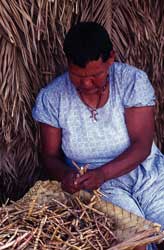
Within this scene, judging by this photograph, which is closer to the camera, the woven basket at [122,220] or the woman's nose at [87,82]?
the woven basket at [122,220]

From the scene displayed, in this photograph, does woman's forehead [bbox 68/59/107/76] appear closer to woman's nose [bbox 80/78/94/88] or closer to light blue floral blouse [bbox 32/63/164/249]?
woman's nose [bbox 80/78/94/88]

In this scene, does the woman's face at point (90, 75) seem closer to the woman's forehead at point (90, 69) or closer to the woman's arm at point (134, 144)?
the woman's forehead at point (90, 69)

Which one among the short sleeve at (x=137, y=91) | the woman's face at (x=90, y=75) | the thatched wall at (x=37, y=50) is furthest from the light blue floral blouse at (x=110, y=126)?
the thatched wall at (x=37, y=50)

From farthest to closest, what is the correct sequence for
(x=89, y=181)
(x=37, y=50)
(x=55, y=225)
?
1. (x=37, y=50)
2. (x=89, y=181)
3. (x=55, y=225)

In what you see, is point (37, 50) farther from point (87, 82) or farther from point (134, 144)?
point (134, 144)

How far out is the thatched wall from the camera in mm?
2584

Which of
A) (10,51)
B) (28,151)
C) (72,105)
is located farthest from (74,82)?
(28,151)

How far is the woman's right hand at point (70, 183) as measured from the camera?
2.25m

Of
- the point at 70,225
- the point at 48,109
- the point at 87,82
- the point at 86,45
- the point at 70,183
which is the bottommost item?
the point at 70,225

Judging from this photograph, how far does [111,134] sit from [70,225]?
0.44 meters

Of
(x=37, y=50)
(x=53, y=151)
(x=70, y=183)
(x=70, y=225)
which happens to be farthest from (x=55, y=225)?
(x=37, y=50)

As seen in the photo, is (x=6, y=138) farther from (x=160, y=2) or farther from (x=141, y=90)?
(x=160, y=2)

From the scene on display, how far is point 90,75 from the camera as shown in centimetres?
226

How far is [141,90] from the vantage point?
241 cm
